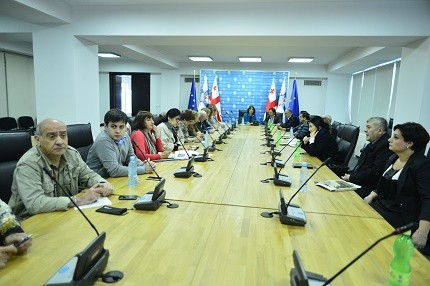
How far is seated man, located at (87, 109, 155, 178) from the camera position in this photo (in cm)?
241

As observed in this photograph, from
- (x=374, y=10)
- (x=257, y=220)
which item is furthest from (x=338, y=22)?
(x=257, y=220)

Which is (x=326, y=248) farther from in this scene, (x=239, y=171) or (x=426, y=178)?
(x=239, y=171)

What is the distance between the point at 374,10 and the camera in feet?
12.7

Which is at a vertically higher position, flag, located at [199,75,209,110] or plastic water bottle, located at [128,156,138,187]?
flag, located at [199,75,209,110]

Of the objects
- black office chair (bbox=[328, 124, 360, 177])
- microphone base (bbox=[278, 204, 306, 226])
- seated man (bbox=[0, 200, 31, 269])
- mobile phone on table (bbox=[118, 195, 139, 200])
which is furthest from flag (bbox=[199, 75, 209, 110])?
Answer: seated man (bbox=[0, 200, 31, 269])

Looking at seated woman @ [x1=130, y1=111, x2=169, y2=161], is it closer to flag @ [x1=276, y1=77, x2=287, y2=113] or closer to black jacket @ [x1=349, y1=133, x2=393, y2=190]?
black jacket @ [x1=349, y1=133, x2=393, y2=190]

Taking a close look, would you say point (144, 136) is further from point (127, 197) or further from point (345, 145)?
point (345, 145)

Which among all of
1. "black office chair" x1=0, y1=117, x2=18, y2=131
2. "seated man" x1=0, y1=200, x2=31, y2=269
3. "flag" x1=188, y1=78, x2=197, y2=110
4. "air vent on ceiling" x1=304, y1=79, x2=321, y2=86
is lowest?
"black office chair" x1=0, y1=117, x2=18, y2=131

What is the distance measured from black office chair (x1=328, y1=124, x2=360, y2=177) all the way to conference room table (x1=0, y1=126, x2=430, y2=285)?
5.21 ft

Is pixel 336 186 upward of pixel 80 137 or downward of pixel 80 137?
downward

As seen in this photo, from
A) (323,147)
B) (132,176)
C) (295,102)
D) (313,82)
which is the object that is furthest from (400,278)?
(313,82)

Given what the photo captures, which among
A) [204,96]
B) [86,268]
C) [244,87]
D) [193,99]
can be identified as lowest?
[86,268]

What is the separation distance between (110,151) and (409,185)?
223 centimetres

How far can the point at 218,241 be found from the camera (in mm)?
1356
